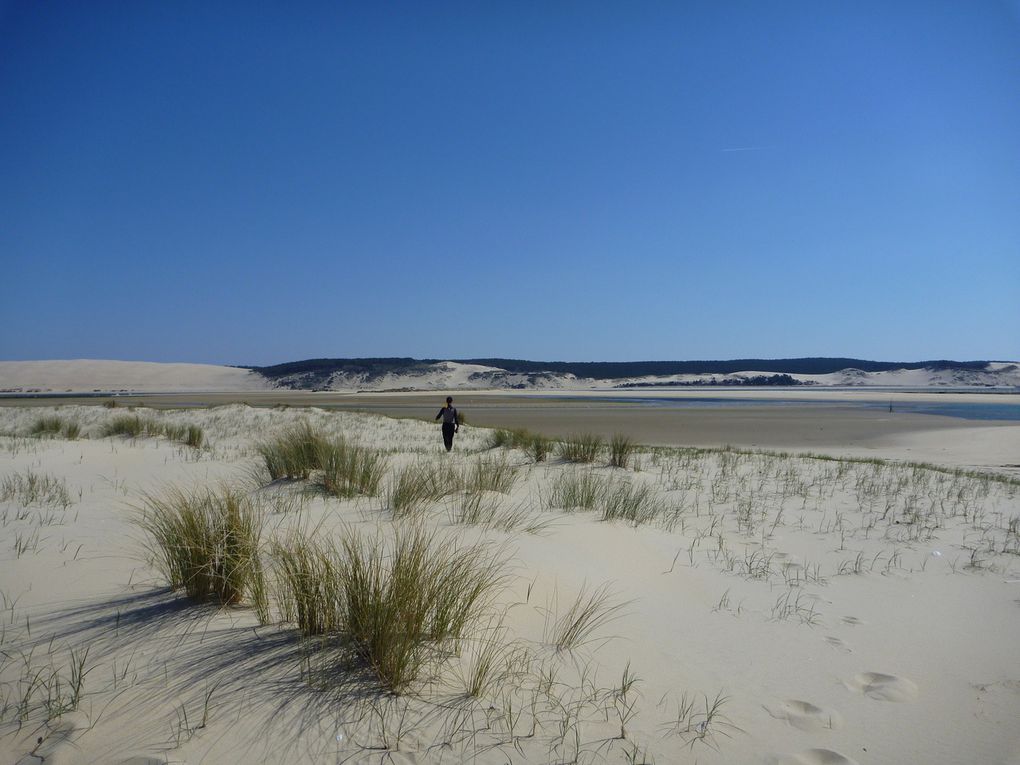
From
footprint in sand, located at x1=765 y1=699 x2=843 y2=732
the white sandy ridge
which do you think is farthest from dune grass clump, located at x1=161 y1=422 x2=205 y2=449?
the white sandy ridge

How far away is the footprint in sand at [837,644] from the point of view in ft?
11.3

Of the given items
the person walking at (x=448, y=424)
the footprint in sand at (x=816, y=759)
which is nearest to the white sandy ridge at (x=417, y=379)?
the person walking at (x=448, y=424)

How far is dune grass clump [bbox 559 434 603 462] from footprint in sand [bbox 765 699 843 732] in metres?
8.63

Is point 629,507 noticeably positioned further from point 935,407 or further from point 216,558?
point 935,407

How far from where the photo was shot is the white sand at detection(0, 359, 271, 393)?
97.4 metres

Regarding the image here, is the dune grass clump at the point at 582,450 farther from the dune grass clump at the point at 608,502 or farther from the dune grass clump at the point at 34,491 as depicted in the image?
the dune grass clump at the point at 34,491

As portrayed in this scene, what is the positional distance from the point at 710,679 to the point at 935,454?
17629 millimetres

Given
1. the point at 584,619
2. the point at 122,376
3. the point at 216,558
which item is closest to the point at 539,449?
the point at 584,619

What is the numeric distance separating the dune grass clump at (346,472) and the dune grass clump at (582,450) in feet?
14.7

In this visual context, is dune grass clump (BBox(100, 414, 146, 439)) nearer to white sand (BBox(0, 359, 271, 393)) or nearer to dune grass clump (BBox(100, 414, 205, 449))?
dune grass clump (BBox(100, 414, 205, 449))

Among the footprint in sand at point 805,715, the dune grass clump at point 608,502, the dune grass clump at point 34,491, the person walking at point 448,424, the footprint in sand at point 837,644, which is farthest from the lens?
the person walking at point 448,424

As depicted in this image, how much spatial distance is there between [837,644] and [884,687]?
0.49m

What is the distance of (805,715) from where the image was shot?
2756mm

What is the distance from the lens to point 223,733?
241 cm
